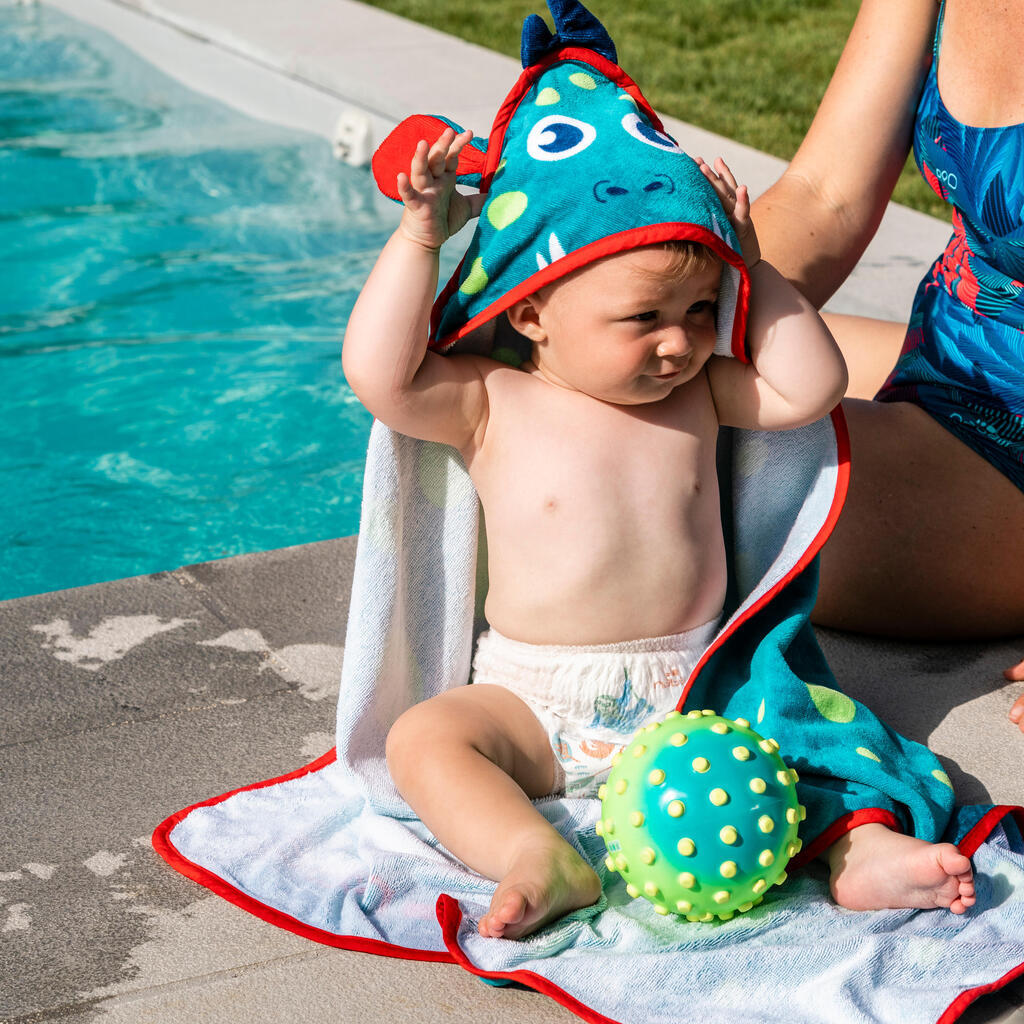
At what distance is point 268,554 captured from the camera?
10.6ft

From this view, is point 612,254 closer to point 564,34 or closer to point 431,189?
point 431,189

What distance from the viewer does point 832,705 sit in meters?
2.29

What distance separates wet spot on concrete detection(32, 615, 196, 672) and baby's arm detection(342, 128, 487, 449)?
0.94 m

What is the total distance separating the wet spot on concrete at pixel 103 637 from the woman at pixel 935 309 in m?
1.43

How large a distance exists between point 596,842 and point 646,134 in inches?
44.3

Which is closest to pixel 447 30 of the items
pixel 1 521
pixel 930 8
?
pixel 1 521

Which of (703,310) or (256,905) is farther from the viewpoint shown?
(703,310)

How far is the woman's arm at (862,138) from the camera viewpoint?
9.52 ft

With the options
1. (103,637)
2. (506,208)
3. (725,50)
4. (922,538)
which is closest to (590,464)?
(506,208)

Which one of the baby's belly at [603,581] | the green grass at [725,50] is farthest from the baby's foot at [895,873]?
the green grass at [725,50]

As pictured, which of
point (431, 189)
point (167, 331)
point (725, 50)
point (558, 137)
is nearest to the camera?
point (431, 189)

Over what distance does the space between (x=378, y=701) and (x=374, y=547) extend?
0.89 ft

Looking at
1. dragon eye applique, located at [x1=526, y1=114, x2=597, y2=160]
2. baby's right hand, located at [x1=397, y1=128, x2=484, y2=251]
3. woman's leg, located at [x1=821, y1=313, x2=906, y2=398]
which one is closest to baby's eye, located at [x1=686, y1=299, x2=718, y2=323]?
dragon eye applique, located at [x1=526, y1=114, x2=597, y2=160]

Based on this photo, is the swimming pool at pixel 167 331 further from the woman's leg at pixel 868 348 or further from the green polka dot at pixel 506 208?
the green polka dot at pixel 506 208
